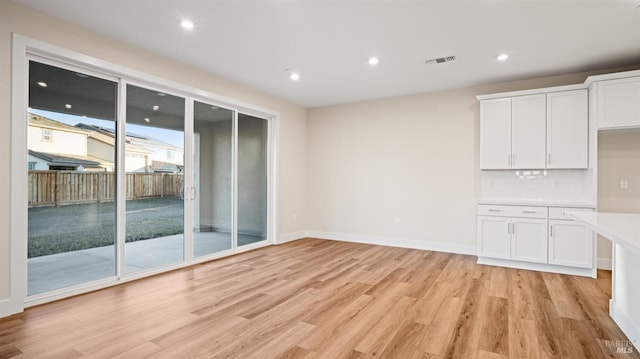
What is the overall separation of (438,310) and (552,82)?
391 cm

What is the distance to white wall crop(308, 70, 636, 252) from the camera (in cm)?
520

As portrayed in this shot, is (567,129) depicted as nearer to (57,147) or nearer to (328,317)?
(328,317)

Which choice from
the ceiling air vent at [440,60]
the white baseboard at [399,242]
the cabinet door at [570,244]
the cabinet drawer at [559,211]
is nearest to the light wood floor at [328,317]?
the cabinet door at [570,244]

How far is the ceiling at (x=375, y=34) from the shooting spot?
2.84m

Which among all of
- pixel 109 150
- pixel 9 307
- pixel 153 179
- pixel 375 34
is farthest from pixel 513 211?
pixel 9 307

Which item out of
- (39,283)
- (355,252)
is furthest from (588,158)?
(39,283)

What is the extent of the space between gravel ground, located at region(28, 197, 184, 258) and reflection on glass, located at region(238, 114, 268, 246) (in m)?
1.22

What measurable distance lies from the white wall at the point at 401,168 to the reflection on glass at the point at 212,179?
2175 millimetres

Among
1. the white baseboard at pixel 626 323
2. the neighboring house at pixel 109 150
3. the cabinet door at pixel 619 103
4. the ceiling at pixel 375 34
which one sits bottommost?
the white baseboard at pixel 626 323

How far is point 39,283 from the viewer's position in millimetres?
3043

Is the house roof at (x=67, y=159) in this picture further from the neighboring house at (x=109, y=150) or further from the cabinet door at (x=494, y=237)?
the cabinet door at (x=494, y=237)

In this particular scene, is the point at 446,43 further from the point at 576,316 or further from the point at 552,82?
the point at 576,316

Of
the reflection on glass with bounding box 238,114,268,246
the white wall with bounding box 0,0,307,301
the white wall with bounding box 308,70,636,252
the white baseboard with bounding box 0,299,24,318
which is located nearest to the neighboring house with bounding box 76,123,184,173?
the white wall with bounding box 0,0,307,301

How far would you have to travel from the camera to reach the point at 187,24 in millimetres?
3166
